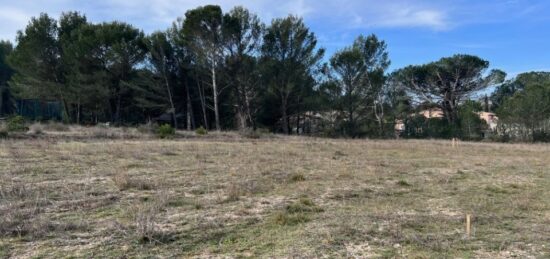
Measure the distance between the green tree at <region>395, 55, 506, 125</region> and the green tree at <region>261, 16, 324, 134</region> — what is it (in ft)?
41.0

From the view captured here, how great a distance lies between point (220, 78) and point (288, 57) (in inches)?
208

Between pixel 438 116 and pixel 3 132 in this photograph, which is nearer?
pixel 3 132

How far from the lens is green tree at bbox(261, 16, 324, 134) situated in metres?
33.4

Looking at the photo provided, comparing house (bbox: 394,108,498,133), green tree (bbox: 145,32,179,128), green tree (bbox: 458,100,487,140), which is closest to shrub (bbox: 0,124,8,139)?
green tree (bbox: 145,32,179,128)

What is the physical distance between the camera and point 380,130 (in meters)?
36.5

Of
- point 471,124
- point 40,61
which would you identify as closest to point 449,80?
point 471,124

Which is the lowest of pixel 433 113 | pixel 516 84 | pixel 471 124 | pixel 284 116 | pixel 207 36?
pixel 471 124

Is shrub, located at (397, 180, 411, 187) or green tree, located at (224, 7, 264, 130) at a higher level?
green tree, located at (224, 7, 264, 130)

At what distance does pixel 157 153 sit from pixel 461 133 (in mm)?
32023

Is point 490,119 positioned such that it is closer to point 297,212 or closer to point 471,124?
point 471,124

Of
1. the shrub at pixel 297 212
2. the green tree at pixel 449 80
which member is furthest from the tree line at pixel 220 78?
the shrub at pixel 297 212

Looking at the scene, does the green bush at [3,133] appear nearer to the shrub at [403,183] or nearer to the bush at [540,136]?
the shrub at [403,183]

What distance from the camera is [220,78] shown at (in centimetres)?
3325

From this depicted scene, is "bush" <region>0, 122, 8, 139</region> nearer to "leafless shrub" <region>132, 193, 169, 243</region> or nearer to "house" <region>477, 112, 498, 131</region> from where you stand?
"leafless shrub" <region>132, 193, 169, 243</region>
